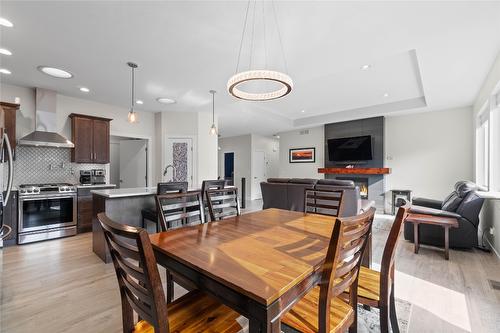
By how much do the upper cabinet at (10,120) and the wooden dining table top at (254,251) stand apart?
4011 millimetres

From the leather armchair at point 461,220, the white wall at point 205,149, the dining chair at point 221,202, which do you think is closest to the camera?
the dining chair at point 221,202

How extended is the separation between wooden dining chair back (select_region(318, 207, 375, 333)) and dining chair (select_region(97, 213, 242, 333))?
0.44 metres

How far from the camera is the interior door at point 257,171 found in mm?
8648

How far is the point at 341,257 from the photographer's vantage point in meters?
0.98

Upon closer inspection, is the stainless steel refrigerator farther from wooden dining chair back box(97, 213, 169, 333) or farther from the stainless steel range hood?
the stainless steel range hood

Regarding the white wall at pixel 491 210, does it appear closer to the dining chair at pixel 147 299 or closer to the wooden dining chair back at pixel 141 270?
the dining chair at pixel 147 299

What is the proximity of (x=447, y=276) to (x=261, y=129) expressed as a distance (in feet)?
20.2

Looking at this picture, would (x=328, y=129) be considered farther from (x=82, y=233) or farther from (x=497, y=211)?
(x=82, y=233)

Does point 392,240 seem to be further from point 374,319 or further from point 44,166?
point 44,166

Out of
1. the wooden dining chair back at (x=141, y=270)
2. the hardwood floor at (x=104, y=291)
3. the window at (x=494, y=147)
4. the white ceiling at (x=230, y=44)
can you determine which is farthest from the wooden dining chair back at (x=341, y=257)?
the window at (x=494, y=147)

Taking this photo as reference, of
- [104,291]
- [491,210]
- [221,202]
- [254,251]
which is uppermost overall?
[221,202]

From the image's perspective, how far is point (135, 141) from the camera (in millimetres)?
5695

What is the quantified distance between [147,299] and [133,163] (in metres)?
A: 5.47

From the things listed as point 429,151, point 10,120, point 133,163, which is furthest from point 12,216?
point 429,151
